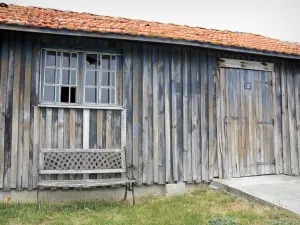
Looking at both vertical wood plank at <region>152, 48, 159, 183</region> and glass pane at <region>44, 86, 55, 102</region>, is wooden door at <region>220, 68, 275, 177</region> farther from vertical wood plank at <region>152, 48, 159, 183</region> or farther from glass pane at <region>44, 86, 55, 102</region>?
glass pane at <region>44, 86, 55, 102</region>

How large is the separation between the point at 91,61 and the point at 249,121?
165 inches

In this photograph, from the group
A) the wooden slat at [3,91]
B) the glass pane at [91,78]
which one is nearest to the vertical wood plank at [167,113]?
the glass pane at [91,78]

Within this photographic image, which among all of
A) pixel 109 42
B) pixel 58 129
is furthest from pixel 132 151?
pixel 109 42

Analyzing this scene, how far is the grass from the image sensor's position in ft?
13.7

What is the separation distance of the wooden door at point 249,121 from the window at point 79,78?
2.79m

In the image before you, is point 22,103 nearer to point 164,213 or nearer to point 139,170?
point 139,170

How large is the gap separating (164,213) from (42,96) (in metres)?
3.34

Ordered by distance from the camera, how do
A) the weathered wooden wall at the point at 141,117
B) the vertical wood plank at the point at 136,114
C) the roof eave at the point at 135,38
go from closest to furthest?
the roof eave at the point at 135,38, the weathered wooden wall at the point at 141,117, the vertical wood plank at the point at 136,114

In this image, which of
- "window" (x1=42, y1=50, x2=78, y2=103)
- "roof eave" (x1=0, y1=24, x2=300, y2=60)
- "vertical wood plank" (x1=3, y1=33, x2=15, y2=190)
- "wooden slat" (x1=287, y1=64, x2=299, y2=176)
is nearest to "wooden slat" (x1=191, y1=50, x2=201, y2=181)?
"roof eave" (x1=0, y1=24, x2=300, y2=60)

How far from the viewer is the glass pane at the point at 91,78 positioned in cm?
593

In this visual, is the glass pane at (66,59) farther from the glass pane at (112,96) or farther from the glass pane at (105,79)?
the glass pane at (112,96)

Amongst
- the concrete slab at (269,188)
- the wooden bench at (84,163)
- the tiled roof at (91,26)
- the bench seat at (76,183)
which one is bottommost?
the concrete slab at (269,188)

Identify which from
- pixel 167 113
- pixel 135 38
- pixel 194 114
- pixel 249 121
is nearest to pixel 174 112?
pixel 167 113

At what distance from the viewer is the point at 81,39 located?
19.3 ft
